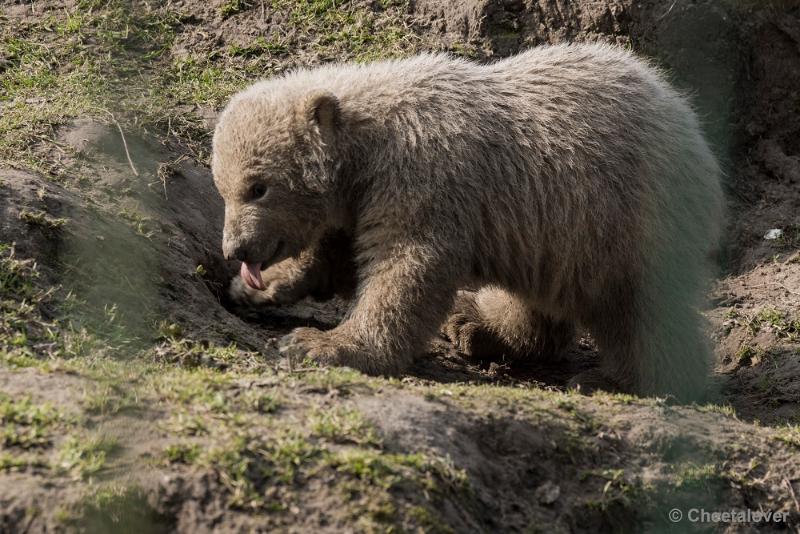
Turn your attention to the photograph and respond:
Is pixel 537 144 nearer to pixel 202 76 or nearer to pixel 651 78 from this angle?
pixel 651 78

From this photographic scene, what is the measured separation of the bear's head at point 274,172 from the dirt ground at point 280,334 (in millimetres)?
575

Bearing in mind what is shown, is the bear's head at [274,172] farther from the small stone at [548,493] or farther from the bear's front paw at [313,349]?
the small stone at [548,493]

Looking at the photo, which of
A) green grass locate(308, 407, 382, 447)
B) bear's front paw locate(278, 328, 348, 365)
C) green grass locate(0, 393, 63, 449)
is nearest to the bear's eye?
bear's front paw locate(278, 328, 348, 365)

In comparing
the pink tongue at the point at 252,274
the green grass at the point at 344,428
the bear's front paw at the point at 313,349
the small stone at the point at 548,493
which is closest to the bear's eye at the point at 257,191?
the pink tongue at the point at 252,274

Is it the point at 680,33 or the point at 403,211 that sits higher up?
the point at 680,33

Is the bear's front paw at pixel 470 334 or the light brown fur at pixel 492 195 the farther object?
the bear's front paw at pixel 470 334

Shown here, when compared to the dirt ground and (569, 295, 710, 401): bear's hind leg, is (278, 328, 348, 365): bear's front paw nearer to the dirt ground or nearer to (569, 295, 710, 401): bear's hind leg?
the dirt ground

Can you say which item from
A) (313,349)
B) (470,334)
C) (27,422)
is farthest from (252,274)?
(27,422)

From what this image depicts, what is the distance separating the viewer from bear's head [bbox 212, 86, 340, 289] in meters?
6.70

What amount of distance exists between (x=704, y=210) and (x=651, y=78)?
1.12m

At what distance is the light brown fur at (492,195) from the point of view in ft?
21.6

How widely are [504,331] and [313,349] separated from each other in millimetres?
2436

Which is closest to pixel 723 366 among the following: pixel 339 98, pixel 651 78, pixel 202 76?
pixel 651 78

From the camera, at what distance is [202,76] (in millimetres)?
9500
